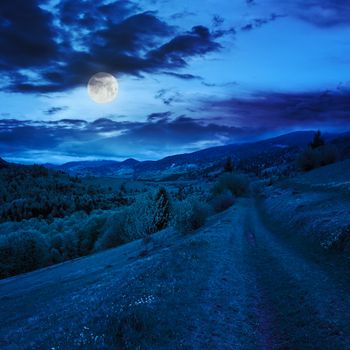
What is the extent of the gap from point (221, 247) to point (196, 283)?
38.6 feet

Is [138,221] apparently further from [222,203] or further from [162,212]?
[222,203]

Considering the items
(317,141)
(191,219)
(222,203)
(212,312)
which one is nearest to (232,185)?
(222,203)

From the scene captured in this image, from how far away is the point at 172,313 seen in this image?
13.3 metres

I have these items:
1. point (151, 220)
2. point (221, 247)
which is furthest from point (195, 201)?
point (221, 247)

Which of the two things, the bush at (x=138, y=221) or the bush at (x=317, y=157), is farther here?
the bush at (x=317, y=157)

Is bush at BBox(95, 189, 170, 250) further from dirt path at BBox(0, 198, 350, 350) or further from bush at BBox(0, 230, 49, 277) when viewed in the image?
dirt path at BBox(0, 198, 350, 350)

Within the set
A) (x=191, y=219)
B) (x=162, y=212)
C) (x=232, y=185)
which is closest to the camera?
(x=191, y=219)

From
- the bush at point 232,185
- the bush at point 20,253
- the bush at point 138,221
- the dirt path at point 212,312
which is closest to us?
the dirt path at point 212,312

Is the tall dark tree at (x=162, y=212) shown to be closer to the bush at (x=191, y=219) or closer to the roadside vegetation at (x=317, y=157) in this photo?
the bush at (x=191, y=219)

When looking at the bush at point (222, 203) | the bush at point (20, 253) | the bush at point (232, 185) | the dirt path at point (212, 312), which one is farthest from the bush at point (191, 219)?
the bush at point (232, 185)

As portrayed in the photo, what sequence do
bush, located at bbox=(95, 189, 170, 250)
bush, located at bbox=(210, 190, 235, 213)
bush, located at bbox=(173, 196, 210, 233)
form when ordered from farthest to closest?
bush, located at bbox=(210, 190, 235, 213), bush, located at bbox=(95, 189, 170, 250), bush, located at bbox=(173, 196, 210, 233)

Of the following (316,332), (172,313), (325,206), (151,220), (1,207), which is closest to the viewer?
(316,332)

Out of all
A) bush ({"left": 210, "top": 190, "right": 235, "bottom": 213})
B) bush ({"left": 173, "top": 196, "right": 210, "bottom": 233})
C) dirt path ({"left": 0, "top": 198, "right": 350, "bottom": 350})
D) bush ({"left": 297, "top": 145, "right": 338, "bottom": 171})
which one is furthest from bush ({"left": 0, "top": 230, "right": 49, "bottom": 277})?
bush ({"left": 297, "top": 145, "right": 338, "bottom": 171})

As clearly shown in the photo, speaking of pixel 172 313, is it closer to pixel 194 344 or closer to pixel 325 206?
pixel 194 344
